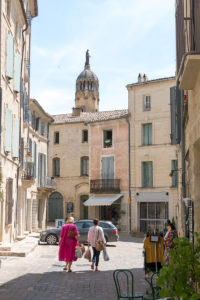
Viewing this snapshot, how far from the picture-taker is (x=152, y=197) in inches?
1324

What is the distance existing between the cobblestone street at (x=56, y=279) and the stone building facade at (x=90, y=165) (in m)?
18.6

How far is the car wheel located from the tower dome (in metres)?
49.9

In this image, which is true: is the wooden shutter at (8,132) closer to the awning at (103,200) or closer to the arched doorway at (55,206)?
the awning at (103,200)

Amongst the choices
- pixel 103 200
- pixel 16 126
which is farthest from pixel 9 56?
pixel 103 200

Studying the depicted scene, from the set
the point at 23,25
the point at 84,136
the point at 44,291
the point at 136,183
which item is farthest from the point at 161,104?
the point at 44,291

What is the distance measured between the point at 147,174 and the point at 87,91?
41.5 m

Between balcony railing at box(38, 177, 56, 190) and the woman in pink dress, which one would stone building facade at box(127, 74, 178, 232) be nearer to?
balcony railing at box(38, 177, 56, 190)

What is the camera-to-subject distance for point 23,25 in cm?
2283

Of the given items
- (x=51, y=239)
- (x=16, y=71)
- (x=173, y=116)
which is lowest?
(x=51, y=239)

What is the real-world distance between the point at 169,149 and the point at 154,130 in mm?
1933

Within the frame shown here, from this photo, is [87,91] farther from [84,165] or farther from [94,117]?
[94,117]

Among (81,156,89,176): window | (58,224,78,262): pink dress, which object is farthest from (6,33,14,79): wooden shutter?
(81,156,89,176): window

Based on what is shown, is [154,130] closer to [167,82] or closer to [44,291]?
[167,82]

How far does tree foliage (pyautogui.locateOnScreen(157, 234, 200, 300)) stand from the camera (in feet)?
14.4
